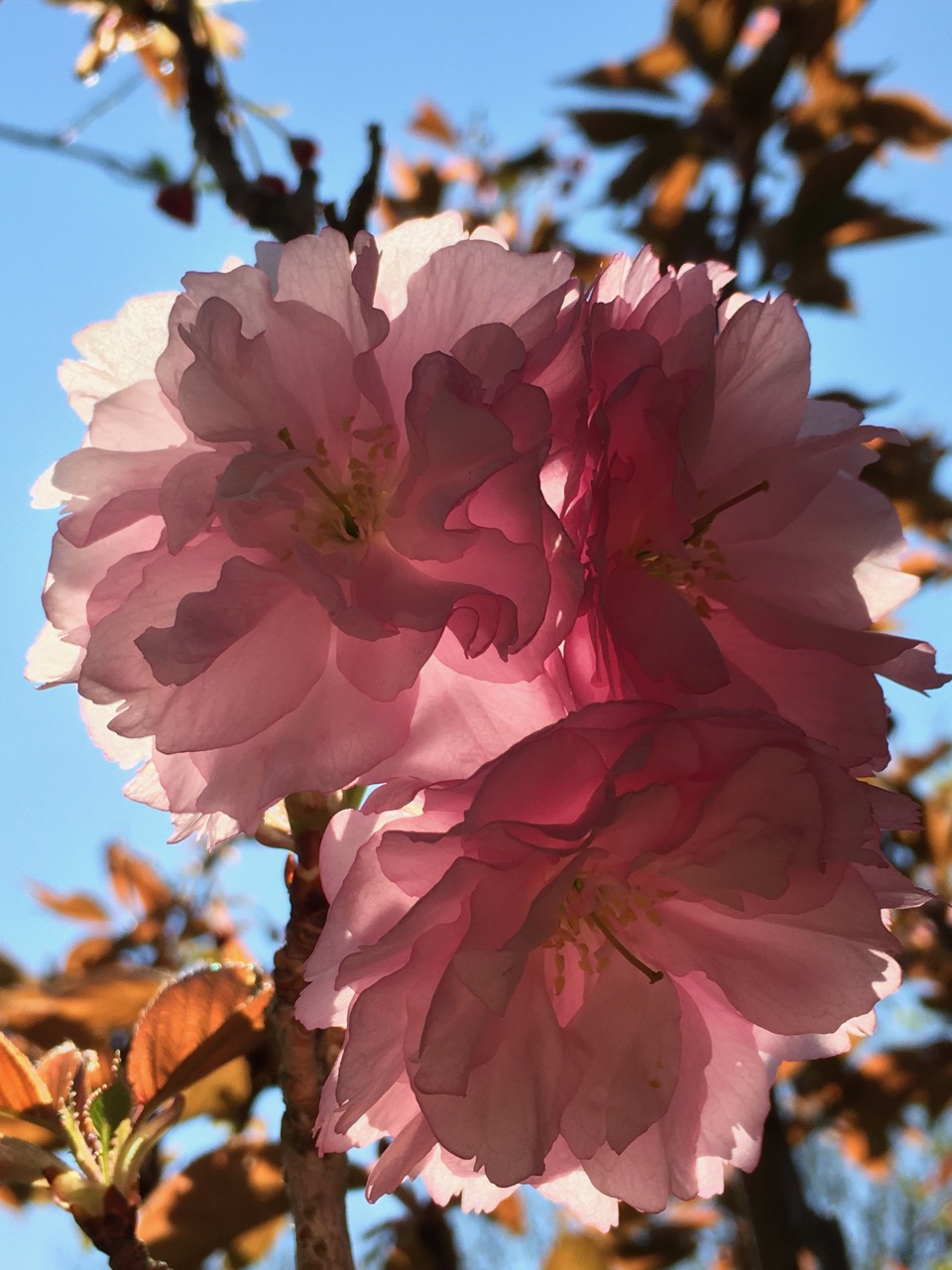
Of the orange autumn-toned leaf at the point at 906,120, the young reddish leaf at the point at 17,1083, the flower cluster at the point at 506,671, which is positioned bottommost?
the young reddish leaf at the point at 17,1083

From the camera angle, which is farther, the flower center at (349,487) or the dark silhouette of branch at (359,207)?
the dark silhouette of branch at (359,207)

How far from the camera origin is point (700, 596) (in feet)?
1.90

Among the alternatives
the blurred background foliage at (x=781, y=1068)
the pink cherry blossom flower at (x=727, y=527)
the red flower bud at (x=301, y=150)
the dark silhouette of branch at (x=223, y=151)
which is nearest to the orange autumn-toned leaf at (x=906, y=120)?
the blurred background foliage at (x=781, y=1068)

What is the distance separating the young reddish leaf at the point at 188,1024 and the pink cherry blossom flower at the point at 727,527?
1.06 feet

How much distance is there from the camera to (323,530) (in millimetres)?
549

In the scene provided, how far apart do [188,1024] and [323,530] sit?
0.34 m

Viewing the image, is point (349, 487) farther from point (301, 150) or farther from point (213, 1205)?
point (301, 150)

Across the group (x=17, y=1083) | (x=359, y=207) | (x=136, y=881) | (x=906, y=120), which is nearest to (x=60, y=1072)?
(x=17, y=1083)

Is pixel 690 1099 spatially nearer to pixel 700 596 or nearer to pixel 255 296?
pixel 700 596

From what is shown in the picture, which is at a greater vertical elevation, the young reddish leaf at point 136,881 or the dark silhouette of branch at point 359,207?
the dark silhouette of branch at point 359,207

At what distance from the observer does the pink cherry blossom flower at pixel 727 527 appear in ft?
1.64

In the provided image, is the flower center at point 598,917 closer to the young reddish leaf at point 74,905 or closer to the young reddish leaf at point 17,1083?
the young reddish leaf at point 17,1083

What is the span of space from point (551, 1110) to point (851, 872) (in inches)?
7.3

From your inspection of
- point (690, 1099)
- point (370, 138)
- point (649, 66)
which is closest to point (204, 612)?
point (690, 1099)
